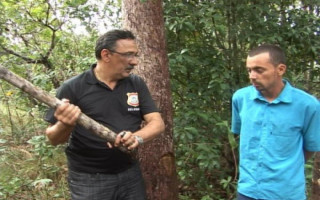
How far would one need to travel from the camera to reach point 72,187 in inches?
110

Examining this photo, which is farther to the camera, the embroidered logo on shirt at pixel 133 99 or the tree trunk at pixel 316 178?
the tree trunk at pixel 316 178

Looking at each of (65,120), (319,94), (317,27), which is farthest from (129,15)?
(319,94)

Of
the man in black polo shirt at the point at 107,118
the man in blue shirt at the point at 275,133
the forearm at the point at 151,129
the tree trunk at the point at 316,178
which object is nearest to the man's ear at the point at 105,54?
the man in black polo shirt at the point at 107,118

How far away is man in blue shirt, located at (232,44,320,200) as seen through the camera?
2488 millimetres

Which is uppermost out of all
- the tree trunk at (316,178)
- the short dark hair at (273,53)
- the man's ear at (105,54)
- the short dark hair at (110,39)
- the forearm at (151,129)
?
the short dark hair at (110,39)

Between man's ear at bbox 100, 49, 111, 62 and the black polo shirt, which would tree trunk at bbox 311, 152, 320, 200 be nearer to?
the black polo shirt

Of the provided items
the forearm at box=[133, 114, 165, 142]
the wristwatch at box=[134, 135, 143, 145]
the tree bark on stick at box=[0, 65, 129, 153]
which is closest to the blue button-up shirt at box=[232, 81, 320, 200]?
the forearm at box=[133, 114, 165, 142]

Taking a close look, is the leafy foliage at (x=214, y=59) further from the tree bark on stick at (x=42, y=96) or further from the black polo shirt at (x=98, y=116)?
the tree bark on stick at (x=42, y=96)

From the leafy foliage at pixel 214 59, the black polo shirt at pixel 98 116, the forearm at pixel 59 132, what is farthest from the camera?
the leafy foliage at pixel 214 59

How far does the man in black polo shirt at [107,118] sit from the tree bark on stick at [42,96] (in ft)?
0.78

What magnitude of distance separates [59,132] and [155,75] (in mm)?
1470

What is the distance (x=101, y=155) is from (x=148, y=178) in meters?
1.06

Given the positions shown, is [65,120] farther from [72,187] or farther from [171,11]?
[171,11]

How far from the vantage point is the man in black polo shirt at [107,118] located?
2.66 metres
